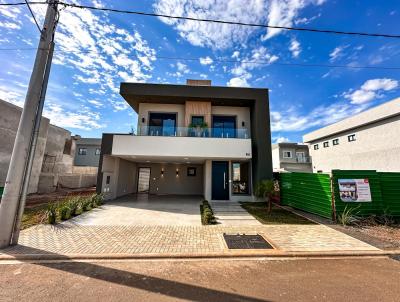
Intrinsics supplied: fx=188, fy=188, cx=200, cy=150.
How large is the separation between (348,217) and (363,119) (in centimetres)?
1578

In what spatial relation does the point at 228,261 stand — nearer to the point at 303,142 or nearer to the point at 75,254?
the point at 75,254

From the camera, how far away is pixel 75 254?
4.40 meters

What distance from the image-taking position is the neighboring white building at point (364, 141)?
15.3m

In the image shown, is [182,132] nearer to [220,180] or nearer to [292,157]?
[220,180]

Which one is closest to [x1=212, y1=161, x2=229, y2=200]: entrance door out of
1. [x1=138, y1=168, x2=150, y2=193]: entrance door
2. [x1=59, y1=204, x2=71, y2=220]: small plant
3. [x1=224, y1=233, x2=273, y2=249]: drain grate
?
[x1=224, y1=233, x2=273, y2=249]: drain grate

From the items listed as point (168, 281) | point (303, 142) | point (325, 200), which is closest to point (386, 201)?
point (325, 200)

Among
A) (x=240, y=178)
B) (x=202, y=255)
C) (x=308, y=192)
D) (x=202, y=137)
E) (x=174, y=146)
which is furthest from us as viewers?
(x=240, y=178)

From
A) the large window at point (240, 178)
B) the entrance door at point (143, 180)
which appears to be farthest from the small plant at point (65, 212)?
the entrance door at point (143, 180)

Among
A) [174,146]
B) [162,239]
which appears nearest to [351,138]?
[174,146]

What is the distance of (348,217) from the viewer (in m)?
7.00

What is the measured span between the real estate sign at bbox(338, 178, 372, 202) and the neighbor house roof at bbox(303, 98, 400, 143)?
12.1m

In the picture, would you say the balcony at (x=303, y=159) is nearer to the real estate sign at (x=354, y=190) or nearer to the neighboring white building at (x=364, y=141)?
the neighboring white building at (x=364, y=141)

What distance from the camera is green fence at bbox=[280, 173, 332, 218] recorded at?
25.9ft

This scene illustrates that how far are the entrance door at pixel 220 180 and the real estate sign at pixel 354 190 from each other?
6.39 meters
